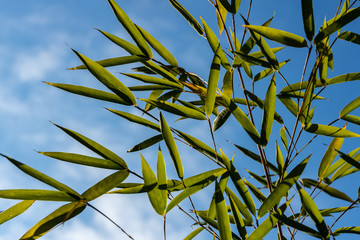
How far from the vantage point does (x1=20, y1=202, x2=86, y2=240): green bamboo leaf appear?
119 centimetres

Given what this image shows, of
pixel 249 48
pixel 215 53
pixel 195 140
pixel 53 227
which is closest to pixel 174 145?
pixel 195 140

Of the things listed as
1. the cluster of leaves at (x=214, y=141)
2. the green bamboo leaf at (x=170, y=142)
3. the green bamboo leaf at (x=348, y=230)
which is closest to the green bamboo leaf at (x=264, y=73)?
the cluster of leaves at (x=214, y=141)

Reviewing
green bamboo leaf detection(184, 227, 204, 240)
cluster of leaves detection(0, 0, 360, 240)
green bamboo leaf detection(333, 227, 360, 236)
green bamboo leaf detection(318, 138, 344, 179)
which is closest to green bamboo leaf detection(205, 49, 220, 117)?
cluster of leaves detection(0, 0, 360, 240)

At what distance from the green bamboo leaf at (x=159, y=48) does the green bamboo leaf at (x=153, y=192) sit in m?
0.54

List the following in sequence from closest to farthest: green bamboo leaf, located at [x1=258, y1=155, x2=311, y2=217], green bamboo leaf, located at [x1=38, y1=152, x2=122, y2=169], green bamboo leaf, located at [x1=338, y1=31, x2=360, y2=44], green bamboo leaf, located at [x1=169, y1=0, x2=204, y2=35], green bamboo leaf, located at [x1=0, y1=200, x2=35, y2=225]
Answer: green bamboo leaf, located at [x1=258, y1=155, x2=311, y2=217] < green bamboo leaf, located at [x1=38, y1=152, x2=122, y2=169] < green bamboo leaf, located at [x1=0, y1=200, x2=35, y2=225] < green bamboo leaf, located at [x1=338, y1=31, x2=360, y2=44] < green bamboo leaf, located at [x1=169, y1=0, x2=204, y2=35]

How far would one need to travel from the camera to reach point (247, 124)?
1.27 metres

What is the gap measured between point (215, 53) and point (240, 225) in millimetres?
674

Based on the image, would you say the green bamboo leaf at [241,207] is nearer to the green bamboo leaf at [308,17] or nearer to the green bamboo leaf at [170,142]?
the green bamboo leaf at [170,142]

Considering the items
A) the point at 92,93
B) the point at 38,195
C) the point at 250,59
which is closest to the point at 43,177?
the point at 38,195

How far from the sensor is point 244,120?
127 cm

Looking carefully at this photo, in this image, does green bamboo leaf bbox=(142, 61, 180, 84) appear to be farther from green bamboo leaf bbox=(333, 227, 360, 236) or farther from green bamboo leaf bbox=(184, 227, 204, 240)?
green bamboo leaf bbox=(333, 227, 360, 236)

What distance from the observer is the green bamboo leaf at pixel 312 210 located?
1.12 meters

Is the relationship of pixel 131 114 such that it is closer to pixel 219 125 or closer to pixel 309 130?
pixel 219 125

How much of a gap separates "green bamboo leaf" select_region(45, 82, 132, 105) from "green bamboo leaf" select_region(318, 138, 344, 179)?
838 millimetres
